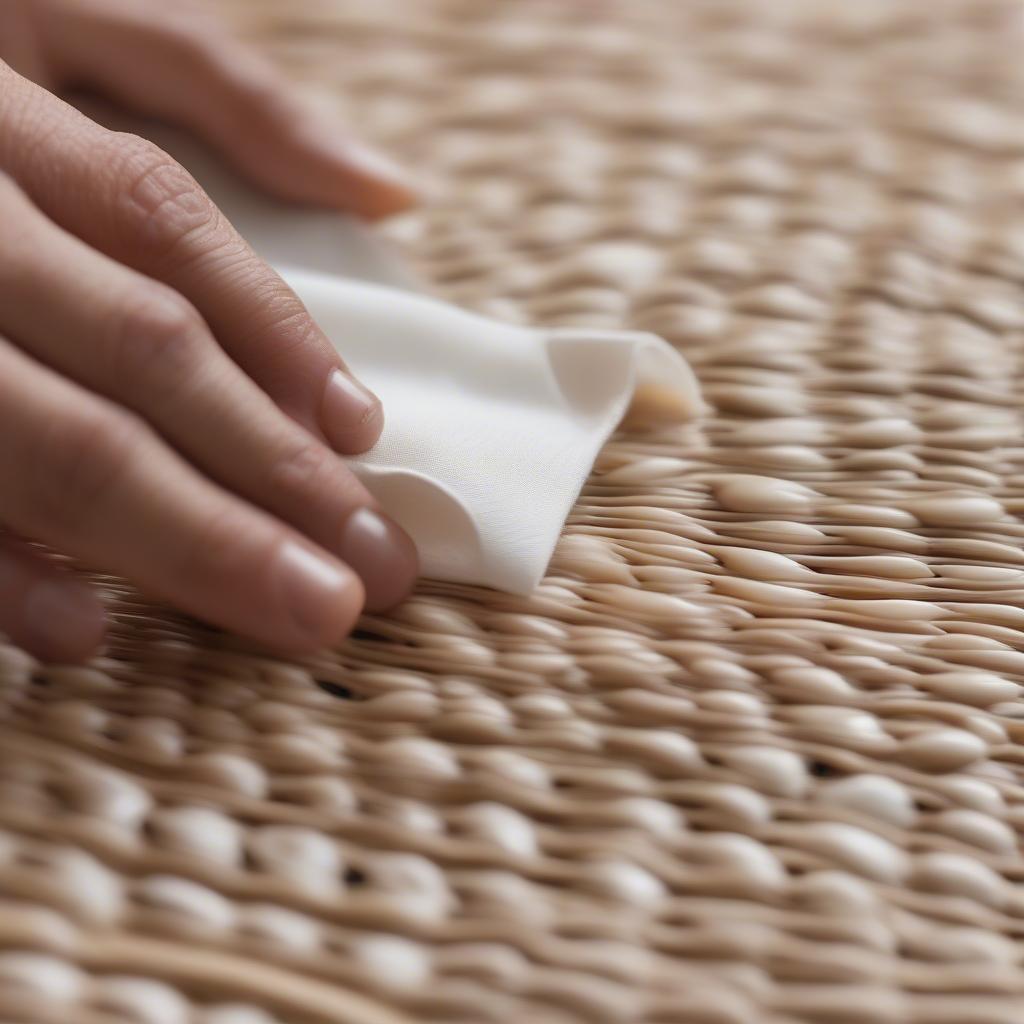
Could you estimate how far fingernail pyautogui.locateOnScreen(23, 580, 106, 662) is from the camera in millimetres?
425

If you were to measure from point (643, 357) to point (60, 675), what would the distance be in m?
0.28

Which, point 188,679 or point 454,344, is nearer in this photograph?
point 188,679

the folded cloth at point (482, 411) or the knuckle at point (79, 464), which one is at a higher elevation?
the folded cloth at point (482, 411)

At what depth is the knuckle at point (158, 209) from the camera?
48cm

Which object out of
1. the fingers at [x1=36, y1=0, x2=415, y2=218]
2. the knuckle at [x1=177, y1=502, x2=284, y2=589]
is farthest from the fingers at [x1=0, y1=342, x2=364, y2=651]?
the fingers at [x1=36, y1=0, x2=415, y2=218]

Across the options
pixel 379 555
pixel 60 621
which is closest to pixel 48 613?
pixel 60 621

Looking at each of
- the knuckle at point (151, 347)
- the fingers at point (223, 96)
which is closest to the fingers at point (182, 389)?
the knuckle at point (151, 347)

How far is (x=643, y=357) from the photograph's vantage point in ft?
1.77

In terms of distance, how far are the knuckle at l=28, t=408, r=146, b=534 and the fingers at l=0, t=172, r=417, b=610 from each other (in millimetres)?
23

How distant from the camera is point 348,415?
0.46 m

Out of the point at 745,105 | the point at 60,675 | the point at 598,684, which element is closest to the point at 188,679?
the point at 60,675

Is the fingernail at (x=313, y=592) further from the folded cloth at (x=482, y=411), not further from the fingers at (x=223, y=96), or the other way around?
the fingers at (x=223, y=96)

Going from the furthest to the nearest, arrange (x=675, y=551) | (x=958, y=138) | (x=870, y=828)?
(x=958, y=138) → (x=675, y=551) → (x=870, y=828)

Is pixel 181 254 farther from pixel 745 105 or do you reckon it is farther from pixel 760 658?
pixel 745 105
